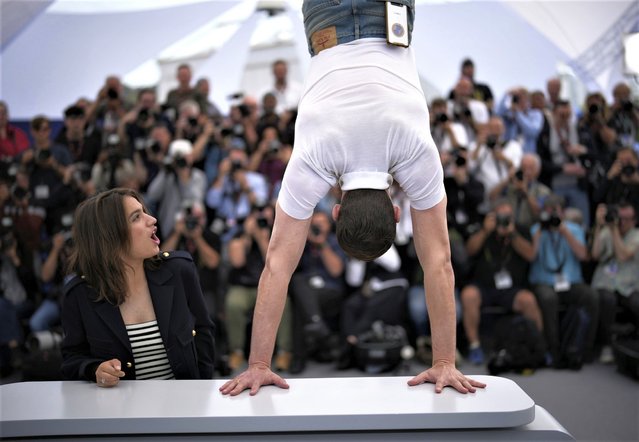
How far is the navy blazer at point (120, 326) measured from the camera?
246 centimetres

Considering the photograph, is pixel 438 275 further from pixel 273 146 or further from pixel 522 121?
pixel 522 121

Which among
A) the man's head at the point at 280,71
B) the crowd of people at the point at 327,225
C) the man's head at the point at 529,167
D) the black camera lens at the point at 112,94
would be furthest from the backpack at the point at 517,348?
the black camera lens at the point at 112,94

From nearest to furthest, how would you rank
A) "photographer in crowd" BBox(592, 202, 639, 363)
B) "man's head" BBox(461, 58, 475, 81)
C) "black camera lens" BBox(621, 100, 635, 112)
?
1. "photographer in crowd" BBox(592, 202, 639, 363)
2. "black camera lens" BBox(621, 100, 635, 112)
3. "man's head" BBox(461, 58, 475, 81)

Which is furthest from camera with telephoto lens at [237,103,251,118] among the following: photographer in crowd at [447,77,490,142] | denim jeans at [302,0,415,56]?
denim jeans at [302,0,415,56]

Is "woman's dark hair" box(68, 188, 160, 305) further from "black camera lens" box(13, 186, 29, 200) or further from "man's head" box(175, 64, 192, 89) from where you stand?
"man's head" box(175, 64, 192, 89)

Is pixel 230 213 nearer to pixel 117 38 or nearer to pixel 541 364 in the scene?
pixel 541 364

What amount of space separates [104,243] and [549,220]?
13.5 feet

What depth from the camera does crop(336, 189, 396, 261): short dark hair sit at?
2.26 m

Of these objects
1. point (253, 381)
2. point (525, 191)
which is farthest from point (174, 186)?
point (253, 381)

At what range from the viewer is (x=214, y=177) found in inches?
253

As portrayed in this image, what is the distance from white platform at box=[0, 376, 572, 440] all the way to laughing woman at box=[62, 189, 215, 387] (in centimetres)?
25

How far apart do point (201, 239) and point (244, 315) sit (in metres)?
0.68

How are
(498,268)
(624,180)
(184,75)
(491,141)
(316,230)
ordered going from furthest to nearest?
(184,75) < (491,141) < (624,180) < (498,268) < (316,230)

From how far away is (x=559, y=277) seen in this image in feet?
18.6
